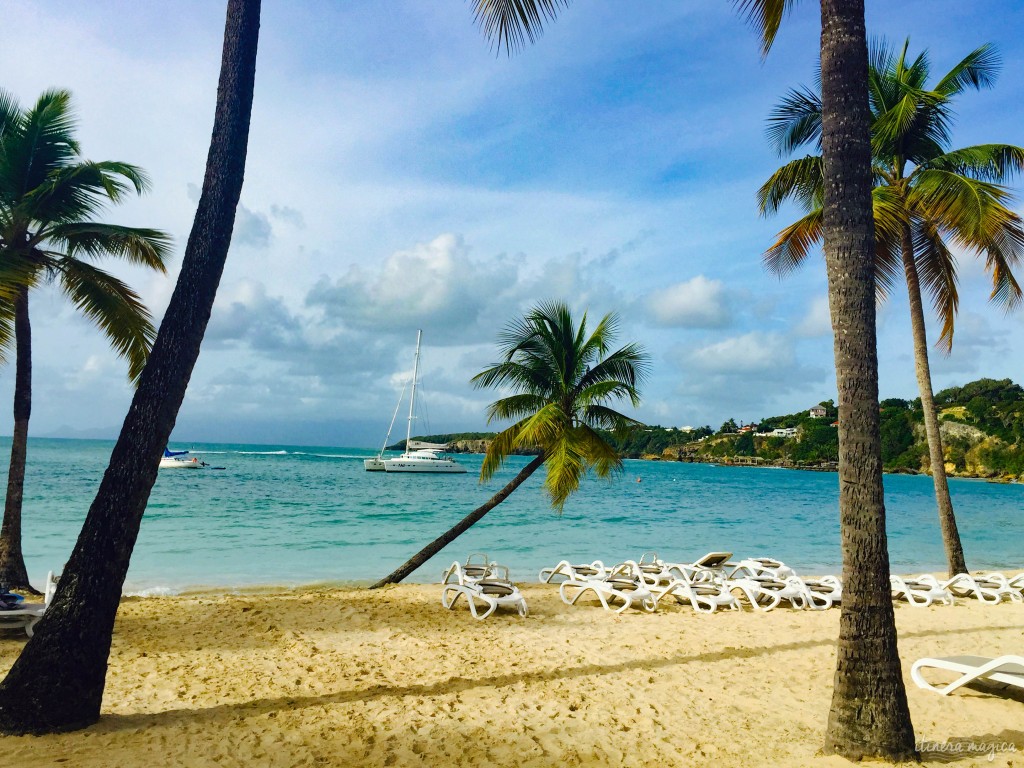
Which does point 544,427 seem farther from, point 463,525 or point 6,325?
point 6,325

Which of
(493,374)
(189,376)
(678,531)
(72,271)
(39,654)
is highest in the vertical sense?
(72,271)

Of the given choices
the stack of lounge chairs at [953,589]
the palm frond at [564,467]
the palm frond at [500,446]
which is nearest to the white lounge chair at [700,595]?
the palm frond at [564,467]

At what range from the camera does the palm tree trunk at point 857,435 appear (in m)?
4.09

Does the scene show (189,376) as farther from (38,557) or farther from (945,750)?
(38,557)

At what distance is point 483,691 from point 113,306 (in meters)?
7.80

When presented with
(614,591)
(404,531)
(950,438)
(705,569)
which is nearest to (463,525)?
(614,591)

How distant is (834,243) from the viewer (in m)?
4.38

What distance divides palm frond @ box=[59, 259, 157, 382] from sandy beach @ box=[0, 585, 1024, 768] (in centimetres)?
381

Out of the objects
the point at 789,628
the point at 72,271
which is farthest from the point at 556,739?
the point at 72,271

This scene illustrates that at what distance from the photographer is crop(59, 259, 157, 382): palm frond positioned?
940 centimetres

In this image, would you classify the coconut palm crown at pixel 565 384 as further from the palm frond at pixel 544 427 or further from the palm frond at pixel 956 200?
the palm frond at pixel 956 200

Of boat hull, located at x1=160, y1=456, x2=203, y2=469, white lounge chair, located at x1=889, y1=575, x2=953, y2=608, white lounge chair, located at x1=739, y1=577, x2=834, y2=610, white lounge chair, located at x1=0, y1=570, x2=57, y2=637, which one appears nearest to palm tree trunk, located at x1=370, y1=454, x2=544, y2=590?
white lounge chair, located at x1=739, y1=577, x2=834, y2=610

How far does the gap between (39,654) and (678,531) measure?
2477 cm

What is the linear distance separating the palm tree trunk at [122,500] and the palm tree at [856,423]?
454cm
